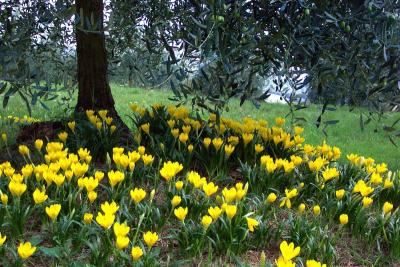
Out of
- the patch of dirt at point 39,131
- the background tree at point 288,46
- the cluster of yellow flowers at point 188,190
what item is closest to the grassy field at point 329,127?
the patch of dirt at point 39,131

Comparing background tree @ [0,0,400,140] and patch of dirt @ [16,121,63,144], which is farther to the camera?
patch of dirt @ [16,121,63,144]

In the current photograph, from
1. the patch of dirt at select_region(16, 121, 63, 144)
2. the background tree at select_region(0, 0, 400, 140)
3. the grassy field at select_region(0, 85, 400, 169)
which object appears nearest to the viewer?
the background tree at select_region(0, 0, 400, 140)

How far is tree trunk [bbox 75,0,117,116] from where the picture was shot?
448 cm

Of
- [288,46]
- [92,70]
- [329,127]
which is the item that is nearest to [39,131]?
[92,70]

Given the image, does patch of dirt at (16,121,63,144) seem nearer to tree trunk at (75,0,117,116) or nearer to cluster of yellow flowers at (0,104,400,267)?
tree trunk at (75,0,117,116)

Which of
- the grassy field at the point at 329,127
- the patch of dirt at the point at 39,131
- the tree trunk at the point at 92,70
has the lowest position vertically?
the grassy field at the point at 329,127

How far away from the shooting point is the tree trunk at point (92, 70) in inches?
176

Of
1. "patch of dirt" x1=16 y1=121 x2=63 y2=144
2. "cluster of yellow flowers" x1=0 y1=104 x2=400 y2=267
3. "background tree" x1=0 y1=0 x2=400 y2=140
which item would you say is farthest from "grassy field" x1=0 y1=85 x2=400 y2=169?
"background tree" x1=0 y1=0 x2=400 y2=140

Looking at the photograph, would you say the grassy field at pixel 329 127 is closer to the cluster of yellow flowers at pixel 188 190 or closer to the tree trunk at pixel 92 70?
the tree trunk at pixel 92 70

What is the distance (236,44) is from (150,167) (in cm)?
113

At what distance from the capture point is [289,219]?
2814 millimetres

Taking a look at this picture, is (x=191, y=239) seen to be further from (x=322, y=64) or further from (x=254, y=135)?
(x=254, y=135)

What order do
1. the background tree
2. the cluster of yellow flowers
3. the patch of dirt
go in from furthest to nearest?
the patch of dirt
the background tree
the cluster of yellow flowers

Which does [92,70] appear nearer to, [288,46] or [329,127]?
[288,46]
